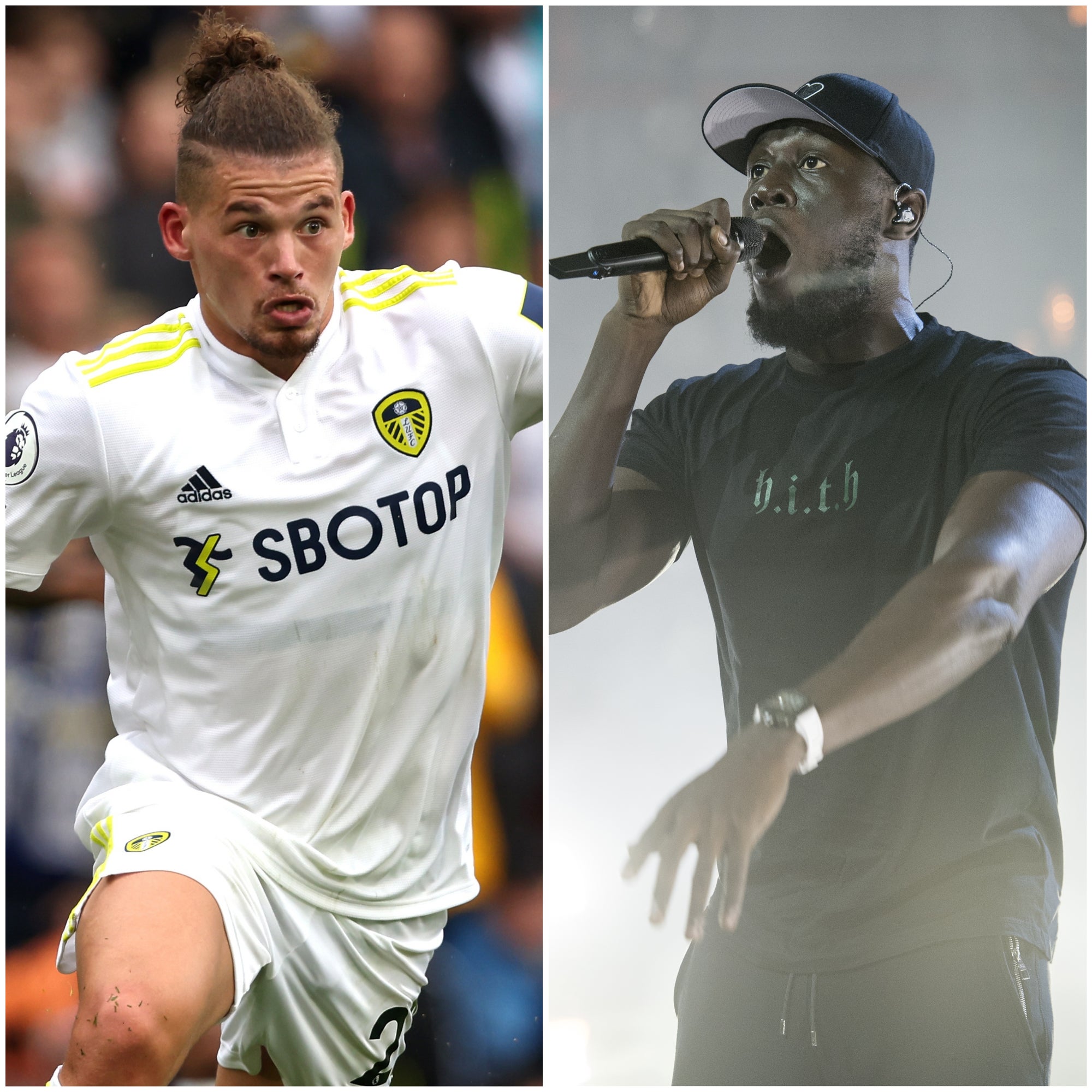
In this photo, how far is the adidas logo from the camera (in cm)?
160

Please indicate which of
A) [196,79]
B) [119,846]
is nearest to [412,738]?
[119,846]

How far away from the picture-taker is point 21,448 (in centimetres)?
161

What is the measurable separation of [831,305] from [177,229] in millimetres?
862

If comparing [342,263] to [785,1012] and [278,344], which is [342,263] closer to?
[278,344]

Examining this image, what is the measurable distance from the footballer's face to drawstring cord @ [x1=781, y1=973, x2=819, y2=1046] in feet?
3.36

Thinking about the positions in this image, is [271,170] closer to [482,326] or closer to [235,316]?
[235,316]

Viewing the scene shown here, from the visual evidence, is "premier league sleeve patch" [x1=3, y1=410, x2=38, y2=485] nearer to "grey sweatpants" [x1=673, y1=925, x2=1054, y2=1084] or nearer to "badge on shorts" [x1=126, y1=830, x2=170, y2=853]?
"badge on shorts" [x1=126, y1=830, x2=170, y2=853]

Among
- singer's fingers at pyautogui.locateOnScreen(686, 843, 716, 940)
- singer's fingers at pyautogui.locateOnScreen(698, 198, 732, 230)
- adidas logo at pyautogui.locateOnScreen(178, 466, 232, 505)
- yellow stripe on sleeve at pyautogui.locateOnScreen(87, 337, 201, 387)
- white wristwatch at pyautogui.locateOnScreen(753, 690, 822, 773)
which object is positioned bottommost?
singer's fingers at pyautogui.locateOnScreen(686, 843, 716, 940)

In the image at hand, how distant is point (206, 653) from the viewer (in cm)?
164

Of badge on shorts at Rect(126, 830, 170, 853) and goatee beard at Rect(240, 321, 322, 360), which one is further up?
goatee beard at Rect(240, 321, 322, 360)

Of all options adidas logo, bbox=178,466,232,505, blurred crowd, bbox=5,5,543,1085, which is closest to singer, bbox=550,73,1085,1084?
blurred crowd, bbox=5,5,543,1085

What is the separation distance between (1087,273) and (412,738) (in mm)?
1107

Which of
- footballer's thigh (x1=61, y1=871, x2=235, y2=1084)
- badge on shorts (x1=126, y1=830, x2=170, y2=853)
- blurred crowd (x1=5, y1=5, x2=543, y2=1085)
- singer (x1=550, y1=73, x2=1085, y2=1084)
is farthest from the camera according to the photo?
blurred crowd (x1=5, y1=5, x2=543, y2=1085)

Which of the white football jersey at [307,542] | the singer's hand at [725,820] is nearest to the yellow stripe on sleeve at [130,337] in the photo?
the white football jersey at [307,542]
